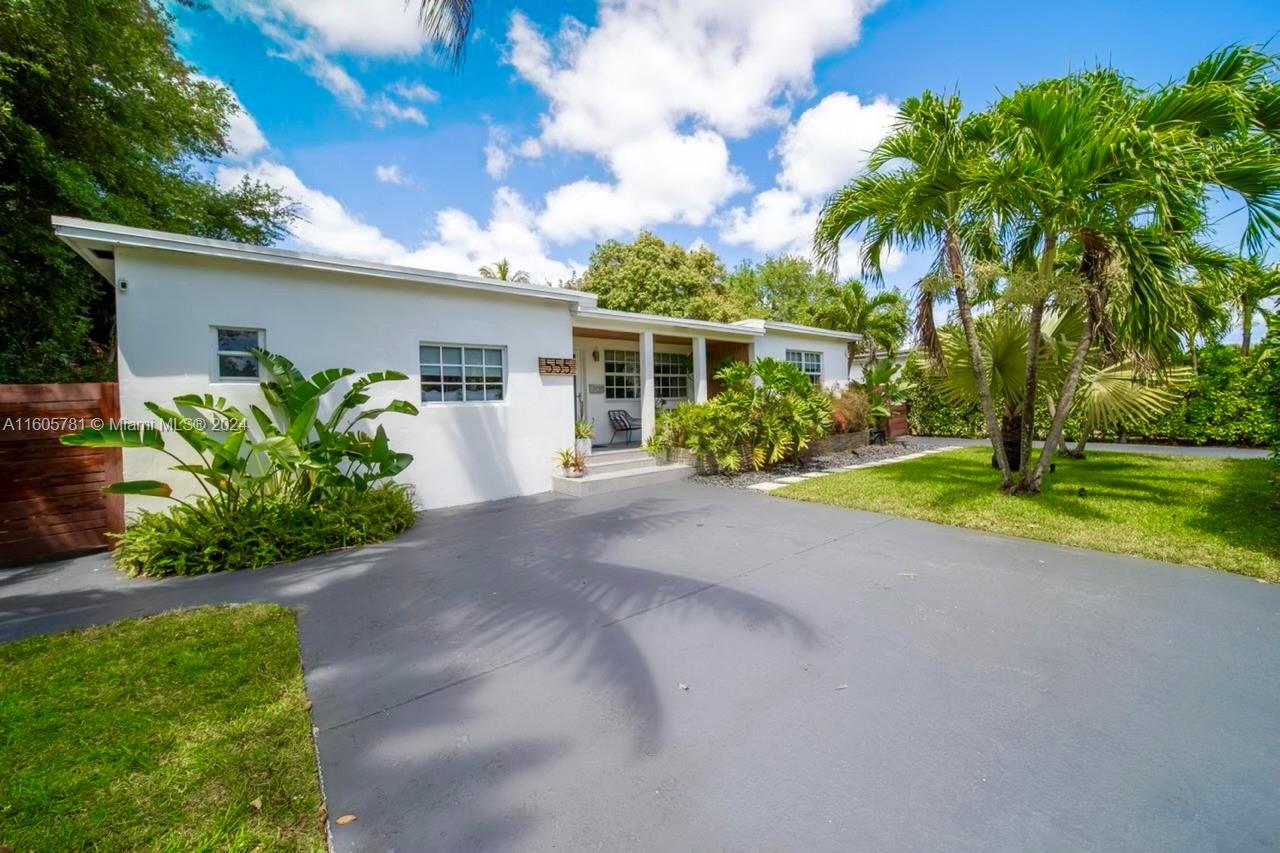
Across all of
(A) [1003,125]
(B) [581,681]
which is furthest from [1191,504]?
(B) [581,681]

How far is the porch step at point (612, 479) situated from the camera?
30.1 ft

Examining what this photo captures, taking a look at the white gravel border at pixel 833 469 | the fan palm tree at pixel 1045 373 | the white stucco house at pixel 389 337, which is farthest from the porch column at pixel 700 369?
the fan palm tree at pixel 1045 373

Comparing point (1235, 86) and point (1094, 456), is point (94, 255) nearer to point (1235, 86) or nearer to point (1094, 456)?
point (1235, 86)

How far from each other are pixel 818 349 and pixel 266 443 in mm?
14958

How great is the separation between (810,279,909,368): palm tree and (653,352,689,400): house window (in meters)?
7.31

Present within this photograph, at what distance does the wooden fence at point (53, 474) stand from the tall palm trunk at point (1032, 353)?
1176cm

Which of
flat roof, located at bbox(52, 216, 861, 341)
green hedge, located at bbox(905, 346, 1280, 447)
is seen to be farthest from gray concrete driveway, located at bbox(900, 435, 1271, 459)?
flat roof, located at bbox(52, 216, 861, 341)

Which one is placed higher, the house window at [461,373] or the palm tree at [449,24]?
the palm tree at [449,24]

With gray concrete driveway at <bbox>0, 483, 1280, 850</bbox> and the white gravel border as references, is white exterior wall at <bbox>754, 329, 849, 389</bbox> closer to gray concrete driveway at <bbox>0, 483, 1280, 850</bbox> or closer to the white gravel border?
the white gravel border

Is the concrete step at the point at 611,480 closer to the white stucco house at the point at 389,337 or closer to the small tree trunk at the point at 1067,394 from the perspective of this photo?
the white stucco house at the point at 389,337

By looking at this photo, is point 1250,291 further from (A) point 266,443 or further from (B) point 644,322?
(A) point 266,443

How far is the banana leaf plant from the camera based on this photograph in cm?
538

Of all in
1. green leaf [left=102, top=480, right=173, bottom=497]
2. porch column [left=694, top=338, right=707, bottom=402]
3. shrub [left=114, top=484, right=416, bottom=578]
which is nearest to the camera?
green leaf [left=102, top=480, right=173, bottom=497]

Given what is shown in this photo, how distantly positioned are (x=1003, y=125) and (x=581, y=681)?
8096 mm
